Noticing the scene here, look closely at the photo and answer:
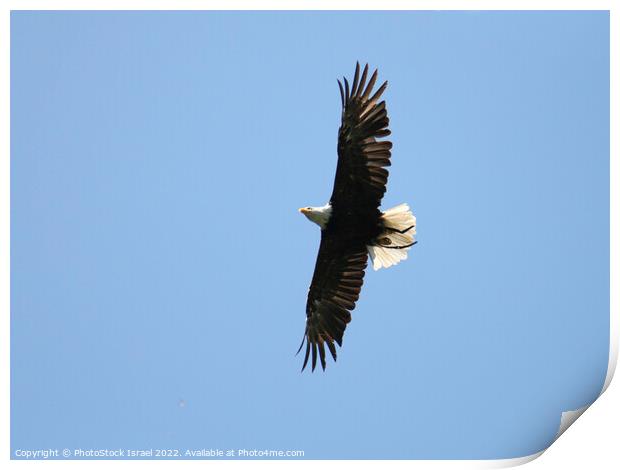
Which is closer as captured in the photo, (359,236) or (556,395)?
(556,395)

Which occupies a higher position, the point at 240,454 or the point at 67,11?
the point at 67,11

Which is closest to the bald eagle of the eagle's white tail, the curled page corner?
the eagle's white tail

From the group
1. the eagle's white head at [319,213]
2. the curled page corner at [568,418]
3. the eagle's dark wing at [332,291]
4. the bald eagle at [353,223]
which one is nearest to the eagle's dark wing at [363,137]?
the bald eagle at [353,223]

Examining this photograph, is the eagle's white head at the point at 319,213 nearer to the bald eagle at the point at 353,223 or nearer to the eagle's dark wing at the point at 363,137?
the bald eagle at the point at 353,223
